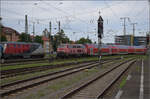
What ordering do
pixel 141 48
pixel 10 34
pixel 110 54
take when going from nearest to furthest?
pixel 110 54 → pixel 141 48 → pixel 10 34

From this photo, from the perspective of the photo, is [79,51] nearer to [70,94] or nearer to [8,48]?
[8,48]

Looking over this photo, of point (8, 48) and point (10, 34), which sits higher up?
point (10, 34)

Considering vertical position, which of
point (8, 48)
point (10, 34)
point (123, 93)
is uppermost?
point (10, 34)

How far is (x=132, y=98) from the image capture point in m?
9.47

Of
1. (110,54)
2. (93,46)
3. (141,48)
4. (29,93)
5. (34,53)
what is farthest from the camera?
(141,48)

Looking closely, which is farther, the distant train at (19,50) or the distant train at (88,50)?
the distant train at (88,50)

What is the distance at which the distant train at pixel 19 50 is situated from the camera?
115 ft

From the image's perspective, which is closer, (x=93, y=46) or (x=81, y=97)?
(x=81, y=97)

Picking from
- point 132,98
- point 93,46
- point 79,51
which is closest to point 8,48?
point 79,51

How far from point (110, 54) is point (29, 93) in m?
50.4

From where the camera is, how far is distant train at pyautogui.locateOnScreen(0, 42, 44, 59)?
1382 inches

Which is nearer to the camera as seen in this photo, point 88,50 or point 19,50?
point 19,50

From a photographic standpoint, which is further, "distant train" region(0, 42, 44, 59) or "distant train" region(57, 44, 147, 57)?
"distant train" region(57, 44, 147, 57)

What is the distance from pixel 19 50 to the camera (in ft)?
126
